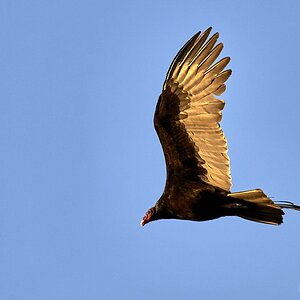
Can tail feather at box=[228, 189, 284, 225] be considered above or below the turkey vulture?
below

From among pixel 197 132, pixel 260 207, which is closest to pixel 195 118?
pixel 197 132

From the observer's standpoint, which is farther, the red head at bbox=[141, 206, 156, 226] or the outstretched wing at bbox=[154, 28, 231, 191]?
the red head at bbox=[141, 206, 156, 226]

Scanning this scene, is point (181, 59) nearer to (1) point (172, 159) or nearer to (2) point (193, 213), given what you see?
(1) point (172, 159)

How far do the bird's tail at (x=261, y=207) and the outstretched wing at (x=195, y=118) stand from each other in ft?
1.53

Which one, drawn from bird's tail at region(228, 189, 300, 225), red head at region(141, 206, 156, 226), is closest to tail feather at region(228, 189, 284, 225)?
bird's tail at region(228, 189, 300, 225)

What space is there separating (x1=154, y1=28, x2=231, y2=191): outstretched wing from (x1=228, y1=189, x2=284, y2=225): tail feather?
46cm

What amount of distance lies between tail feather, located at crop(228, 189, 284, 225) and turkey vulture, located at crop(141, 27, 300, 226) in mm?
74

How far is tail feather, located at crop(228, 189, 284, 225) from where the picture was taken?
841cm

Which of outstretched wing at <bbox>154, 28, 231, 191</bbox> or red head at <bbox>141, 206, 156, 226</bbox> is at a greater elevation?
outstretched wing at <bbox>154, 28, 231, 191</bbox>

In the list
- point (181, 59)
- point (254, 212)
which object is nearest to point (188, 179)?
point (254, 212)

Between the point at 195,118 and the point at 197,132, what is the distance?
0.18 meters

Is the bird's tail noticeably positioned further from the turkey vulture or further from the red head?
the red head

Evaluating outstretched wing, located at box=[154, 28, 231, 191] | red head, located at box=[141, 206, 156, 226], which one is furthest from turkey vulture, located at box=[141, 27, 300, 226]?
red head, located at box=[141, 206, 156, 226]

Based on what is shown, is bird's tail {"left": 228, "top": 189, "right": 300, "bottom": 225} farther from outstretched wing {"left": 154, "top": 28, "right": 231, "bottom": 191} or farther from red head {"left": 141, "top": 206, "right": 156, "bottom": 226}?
red head {"left": 141, "top": 206, "right": 156, "bottom": 226}
